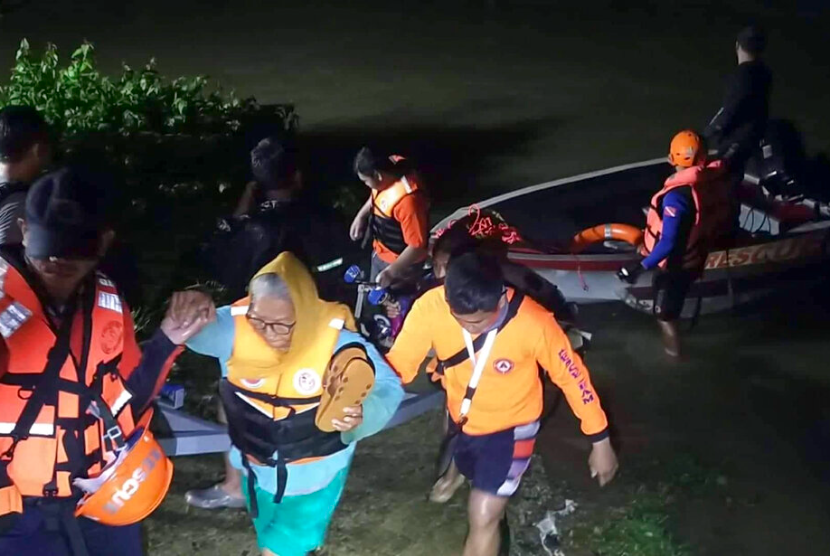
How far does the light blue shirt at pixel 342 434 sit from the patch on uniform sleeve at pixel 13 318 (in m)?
0.57

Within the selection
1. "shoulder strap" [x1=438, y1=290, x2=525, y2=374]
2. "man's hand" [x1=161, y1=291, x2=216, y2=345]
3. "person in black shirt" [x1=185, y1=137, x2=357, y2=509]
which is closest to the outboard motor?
"person in black shirt" [x1=185, y1=137, x2=357, y2=509]

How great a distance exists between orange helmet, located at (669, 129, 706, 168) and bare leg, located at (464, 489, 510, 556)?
2.88 metres

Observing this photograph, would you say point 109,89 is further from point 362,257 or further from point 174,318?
point 174,318

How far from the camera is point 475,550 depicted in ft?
12.5

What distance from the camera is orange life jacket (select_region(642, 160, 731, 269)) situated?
19.1 ft

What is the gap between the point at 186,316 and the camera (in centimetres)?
284

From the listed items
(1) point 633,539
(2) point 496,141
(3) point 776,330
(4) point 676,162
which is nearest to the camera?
(1) point 633,539

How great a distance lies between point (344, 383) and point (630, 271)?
3.92 meters

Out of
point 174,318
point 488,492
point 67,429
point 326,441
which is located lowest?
point 488,492

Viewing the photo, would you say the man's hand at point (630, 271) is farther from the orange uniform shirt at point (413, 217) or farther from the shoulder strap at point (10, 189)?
the shoulder strap at point (10, 189)

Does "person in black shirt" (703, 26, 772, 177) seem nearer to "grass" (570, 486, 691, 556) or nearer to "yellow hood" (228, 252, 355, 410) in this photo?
"grass" (570, 486, 691, 556)

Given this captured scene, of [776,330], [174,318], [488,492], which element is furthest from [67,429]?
[776,330]

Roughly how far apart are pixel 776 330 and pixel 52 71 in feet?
22.5

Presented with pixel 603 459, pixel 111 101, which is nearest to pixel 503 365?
pixel 603 459
